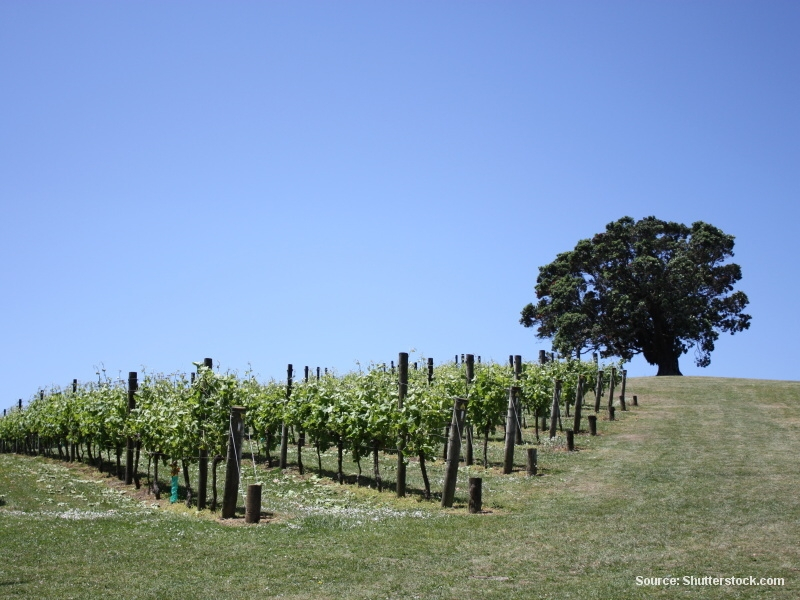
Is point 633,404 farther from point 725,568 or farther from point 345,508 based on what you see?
point 725,568

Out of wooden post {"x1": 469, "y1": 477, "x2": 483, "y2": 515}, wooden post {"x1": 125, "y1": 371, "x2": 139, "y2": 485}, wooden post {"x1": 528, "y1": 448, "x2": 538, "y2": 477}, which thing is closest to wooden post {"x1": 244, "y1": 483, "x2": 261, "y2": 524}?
wooden post {"x1": 469, "y1": 477, "x2": 483, "y2": 515}

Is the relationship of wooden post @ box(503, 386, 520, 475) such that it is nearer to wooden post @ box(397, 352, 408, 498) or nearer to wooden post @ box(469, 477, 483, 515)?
wooden post @ box(397, 352, 408, 498)

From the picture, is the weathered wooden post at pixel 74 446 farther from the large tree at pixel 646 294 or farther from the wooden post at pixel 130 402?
the large tree at pixel 646 294

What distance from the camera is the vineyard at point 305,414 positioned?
62.1 ft

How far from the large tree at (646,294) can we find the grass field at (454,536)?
104ft

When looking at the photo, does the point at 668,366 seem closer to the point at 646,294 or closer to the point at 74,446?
the point at 646,294

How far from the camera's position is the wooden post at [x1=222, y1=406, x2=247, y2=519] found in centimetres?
1648

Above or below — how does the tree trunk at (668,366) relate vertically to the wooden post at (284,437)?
above

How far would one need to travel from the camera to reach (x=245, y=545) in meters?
13.4

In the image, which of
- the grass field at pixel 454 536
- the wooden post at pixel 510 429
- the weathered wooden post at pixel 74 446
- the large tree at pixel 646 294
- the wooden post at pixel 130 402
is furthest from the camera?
the large tree at pixel 646 294

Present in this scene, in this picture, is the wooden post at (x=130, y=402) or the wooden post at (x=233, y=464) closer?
the wooden post at (x=233, y=464)

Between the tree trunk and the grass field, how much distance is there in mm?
33925

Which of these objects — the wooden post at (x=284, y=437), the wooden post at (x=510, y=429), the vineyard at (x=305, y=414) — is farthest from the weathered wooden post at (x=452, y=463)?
the wooden post at (x=284, y=437)

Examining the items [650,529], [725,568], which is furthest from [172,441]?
[725,568]
